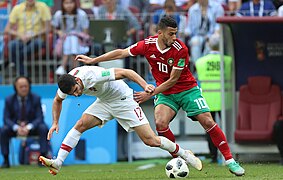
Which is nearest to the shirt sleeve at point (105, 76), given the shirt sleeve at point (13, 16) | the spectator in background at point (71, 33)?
the spectator in background at point (71, 33)

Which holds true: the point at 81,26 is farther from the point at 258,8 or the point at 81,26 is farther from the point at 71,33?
the point at 258,8

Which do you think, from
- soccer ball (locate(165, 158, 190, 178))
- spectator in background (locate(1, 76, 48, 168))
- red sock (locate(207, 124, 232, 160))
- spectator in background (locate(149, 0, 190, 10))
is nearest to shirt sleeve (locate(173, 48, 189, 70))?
red sock (locate(207, 124, 232, 160))

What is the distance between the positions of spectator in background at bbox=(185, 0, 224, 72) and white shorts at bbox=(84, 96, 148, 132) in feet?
20.1

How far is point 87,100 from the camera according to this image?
18.6 meters

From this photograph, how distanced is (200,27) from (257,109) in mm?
2241

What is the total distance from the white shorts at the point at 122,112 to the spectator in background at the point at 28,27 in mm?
6771

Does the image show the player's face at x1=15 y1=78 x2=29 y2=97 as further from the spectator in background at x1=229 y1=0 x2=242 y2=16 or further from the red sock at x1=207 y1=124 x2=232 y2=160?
the red sock at x1=207 y1=124 x2=232 y2=160

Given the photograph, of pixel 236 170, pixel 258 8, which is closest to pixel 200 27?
pixel 258 8

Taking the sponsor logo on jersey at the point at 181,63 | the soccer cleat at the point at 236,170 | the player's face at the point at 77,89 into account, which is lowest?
the soccer cleat at the point at 236,170

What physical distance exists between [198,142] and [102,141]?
6.72 ft

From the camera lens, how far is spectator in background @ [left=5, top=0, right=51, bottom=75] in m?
19.1

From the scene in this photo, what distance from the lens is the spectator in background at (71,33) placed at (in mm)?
18891

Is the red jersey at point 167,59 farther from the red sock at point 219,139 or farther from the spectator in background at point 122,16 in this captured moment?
the spectator in background at point 122,16

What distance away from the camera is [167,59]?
12.7 m
